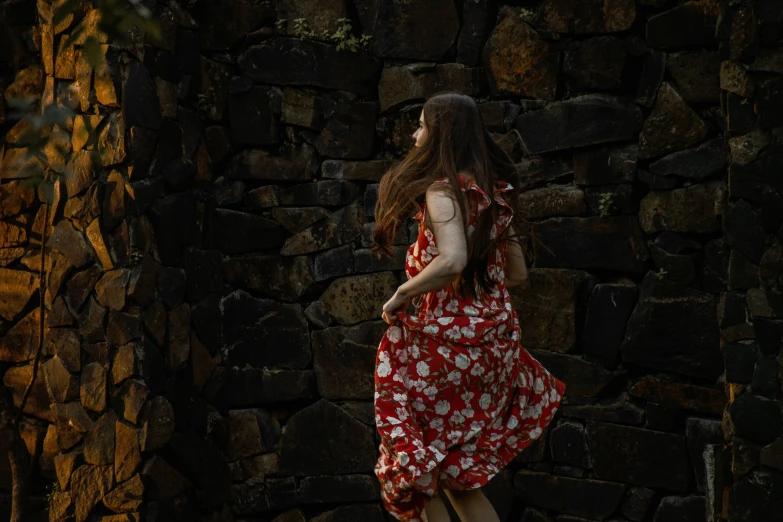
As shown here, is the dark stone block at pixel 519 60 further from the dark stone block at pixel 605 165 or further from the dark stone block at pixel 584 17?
the dark stone block at pixel 605 165

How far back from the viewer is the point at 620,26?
4.17 m

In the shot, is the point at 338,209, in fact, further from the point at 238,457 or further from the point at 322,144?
the point at 238,457

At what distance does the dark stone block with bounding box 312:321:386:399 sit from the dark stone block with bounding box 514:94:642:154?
3.51 ft

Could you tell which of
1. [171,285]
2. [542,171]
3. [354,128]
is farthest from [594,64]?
[171,285]

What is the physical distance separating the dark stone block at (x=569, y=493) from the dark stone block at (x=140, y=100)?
84.8 inches

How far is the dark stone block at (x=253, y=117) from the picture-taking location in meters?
4.69

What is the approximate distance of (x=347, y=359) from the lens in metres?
4.64

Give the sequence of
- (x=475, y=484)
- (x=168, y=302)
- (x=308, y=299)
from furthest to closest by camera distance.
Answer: (x=308, y=299)
(x=168, y=302)
(x=475, y=484)

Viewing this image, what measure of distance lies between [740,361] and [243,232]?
7.45 feet

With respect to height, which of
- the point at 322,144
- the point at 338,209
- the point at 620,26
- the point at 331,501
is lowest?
the point at 331,501

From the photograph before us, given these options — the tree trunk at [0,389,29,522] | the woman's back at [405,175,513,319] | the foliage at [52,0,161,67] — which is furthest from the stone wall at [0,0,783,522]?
the foliage at [52,0,161,67]

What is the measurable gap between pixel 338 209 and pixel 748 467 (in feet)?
6.77

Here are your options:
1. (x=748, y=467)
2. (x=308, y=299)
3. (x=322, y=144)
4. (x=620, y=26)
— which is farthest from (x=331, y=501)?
(x=620, y=26)

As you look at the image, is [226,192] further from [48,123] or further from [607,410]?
[607,410]
